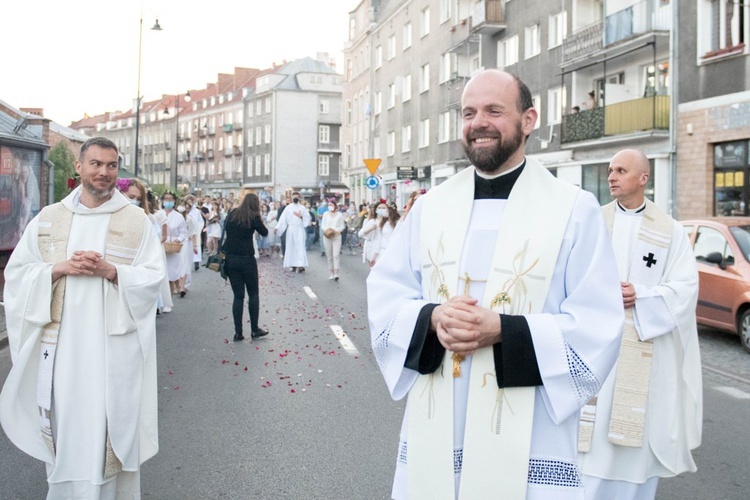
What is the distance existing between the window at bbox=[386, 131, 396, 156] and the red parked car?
4289 cm

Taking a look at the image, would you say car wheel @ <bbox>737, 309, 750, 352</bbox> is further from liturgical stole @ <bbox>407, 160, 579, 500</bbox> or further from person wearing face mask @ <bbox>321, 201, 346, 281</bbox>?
person wearing face mask @ <bbox>321, 201, 346, 281</bbox>

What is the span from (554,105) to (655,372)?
29.5 metres

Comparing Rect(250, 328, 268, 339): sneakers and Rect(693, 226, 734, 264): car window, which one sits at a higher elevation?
Rect(693, 226, 734, 264): car window

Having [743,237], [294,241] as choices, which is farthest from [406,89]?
[743,237]

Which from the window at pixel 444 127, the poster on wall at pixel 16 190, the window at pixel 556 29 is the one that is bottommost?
the poster on wall at pixel 16 190

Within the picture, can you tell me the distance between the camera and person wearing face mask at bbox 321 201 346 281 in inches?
804

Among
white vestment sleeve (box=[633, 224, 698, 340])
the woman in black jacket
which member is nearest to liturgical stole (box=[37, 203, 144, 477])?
white vestment sleeve (box=[633, 224, 698, 340])

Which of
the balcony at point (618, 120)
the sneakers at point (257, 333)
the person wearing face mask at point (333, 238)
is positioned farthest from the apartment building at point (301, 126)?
the sneakers at point (257, 333)

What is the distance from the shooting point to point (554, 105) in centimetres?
3250

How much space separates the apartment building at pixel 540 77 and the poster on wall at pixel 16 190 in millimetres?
18076

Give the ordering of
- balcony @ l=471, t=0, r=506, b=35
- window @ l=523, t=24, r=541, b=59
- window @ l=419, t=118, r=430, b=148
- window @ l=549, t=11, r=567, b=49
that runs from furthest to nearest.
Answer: window @ l=419, t=118, r=430, b=148
balcony @ l=471, t=0, r=506, b=35
window @ l=523, t=24, r=541, b=59
window @ l=549, t=11, r=567, b=49

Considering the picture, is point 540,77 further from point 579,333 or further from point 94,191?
point 579,333

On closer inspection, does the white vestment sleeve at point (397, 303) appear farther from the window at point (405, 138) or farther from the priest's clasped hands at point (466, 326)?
the window at point (405, 138)

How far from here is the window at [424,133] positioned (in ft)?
157
